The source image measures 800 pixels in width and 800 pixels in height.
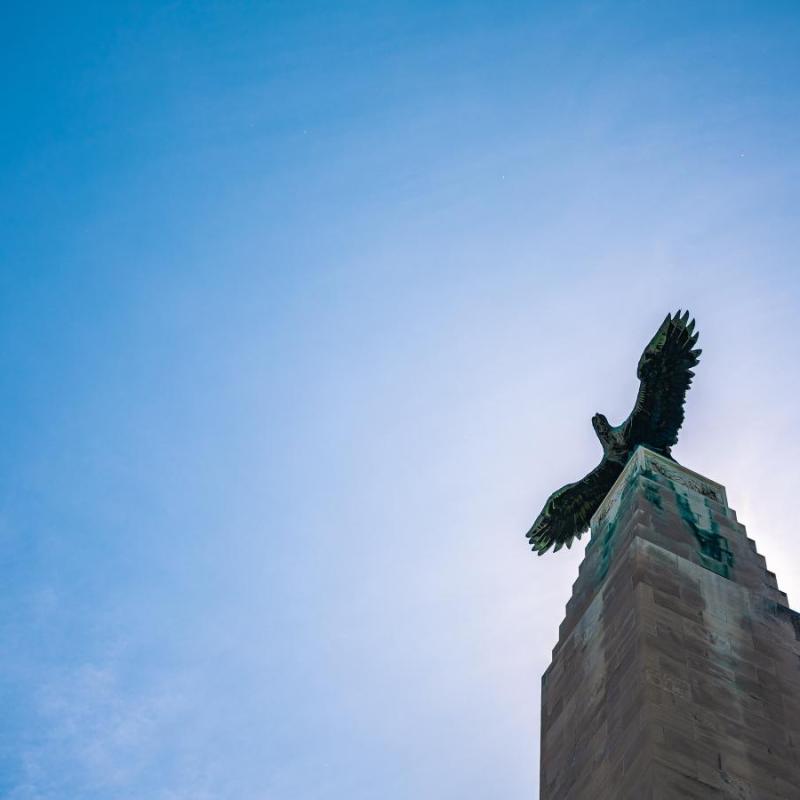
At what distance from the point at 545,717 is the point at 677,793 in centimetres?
630

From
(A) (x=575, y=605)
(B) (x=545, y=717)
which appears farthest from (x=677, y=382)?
(B) (x=545, y=717)

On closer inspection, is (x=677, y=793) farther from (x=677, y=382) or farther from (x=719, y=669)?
(x=677, y=382)

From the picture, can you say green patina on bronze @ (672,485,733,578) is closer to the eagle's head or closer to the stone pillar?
the stone pillar

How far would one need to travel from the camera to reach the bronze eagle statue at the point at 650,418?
26844 mm

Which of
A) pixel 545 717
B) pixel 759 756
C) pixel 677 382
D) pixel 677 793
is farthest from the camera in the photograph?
pixel 677 382

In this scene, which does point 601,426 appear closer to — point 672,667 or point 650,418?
point 650,418

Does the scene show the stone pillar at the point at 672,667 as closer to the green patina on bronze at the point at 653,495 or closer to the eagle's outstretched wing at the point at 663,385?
the green patina on bronze at the point at 653,495

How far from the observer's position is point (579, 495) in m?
27.3

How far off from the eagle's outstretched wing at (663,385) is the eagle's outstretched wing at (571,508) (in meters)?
1.20

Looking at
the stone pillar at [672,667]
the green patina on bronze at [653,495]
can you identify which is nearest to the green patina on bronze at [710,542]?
the stone pillar at [672,667]

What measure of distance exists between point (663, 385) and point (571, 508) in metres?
4.04

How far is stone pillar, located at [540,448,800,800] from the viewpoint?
15.5 m

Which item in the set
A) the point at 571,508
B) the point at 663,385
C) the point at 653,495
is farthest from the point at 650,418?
the point at 653,495

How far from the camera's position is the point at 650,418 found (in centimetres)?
2700
